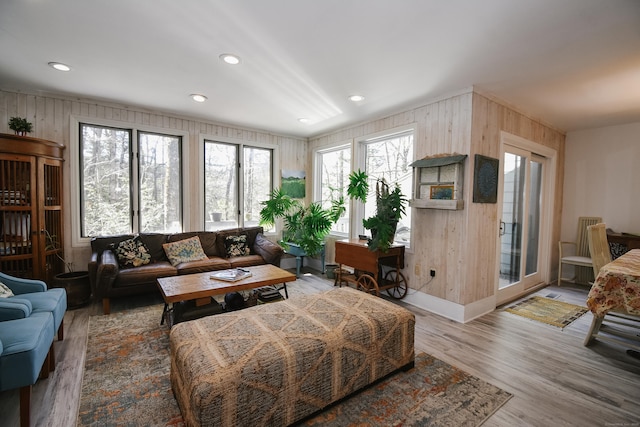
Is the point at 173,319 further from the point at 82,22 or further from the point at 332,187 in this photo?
the point at 332,187

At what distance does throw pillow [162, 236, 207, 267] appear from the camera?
3875 mm

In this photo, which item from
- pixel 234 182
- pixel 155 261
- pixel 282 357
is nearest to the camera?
pixel 282 357

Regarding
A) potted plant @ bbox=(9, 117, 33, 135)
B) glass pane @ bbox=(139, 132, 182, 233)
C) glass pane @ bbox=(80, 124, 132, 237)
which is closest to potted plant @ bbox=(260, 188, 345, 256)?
glass pane @ bbox=(139, 132, 182, 233)

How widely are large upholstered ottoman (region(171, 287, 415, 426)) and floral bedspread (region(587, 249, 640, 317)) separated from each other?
1.64 meters

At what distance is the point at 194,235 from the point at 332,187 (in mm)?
2436

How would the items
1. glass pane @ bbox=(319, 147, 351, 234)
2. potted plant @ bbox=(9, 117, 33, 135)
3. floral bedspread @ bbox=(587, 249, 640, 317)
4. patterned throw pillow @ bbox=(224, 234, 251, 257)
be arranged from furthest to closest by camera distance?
glass pane @ bbox=(319, 147, 351, 234) → patterned throw pillow @ bbox=(224, 234, 251, 257) → potted plant @ bbox=(9, 117, 33, 135) → floral bedspread @ bbox=(587, 249, 640, 317)

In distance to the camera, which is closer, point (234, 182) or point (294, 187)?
point (234, 182)

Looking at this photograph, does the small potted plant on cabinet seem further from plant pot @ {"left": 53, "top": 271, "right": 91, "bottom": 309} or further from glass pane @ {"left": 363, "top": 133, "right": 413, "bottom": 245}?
glass pane @ {"left": 363, "top": 133, "right": 413, "bottom": 245}

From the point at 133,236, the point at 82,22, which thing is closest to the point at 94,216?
the point at 133,236

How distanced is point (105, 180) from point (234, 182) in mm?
1808

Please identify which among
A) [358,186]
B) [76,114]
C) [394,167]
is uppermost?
[76,114]

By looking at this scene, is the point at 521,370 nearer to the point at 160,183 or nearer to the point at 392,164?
the point at 392,164

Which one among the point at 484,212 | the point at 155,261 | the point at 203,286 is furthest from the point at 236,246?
the point at 484,212

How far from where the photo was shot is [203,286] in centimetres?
274
